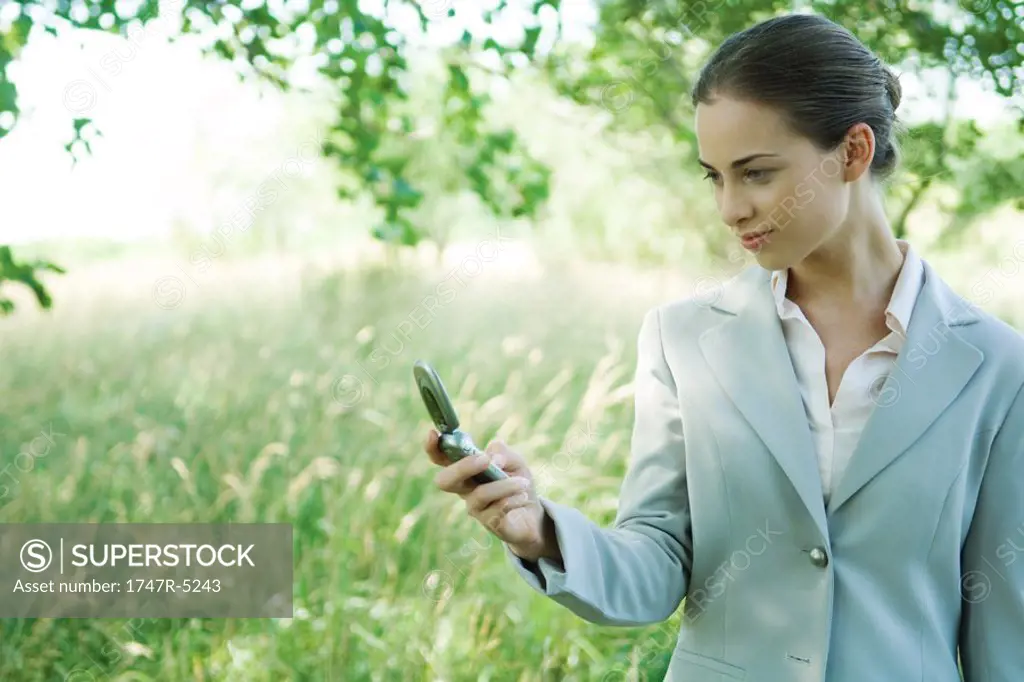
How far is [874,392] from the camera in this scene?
4.71 ft

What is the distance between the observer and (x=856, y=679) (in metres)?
1.35

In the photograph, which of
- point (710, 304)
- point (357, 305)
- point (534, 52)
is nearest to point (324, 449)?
point (357, 305)

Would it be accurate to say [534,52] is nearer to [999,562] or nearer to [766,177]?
[766,177]

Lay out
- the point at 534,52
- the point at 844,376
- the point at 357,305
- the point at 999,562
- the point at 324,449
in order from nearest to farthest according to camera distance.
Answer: the point at 999,562 → the point at 844,376 → the point at 534,52 → the point at 324,449 → the point at 357,305

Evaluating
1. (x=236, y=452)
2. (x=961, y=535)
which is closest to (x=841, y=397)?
(x=961, y=535)

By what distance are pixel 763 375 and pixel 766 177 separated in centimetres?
28

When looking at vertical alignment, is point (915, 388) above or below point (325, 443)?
above

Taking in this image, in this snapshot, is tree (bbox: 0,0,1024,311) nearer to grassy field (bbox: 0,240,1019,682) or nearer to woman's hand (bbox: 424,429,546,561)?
grassy field (bbox: 0,240,1019,682)

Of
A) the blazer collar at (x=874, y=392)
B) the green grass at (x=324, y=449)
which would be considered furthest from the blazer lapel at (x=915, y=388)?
the green grass at (x=324, y=449)

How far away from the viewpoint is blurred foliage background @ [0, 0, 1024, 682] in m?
2.82

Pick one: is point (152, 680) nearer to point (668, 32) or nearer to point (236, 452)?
point (236, 452)

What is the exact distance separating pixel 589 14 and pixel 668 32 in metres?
0.30

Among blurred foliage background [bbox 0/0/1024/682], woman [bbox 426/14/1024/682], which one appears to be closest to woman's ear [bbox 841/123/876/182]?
woman [bbox 426/14/1024/682]

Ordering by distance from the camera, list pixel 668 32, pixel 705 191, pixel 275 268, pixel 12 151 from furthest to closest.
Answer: pixel 705 191 → pixel 275 268 → pixel 12 151 → pixel 668 32
